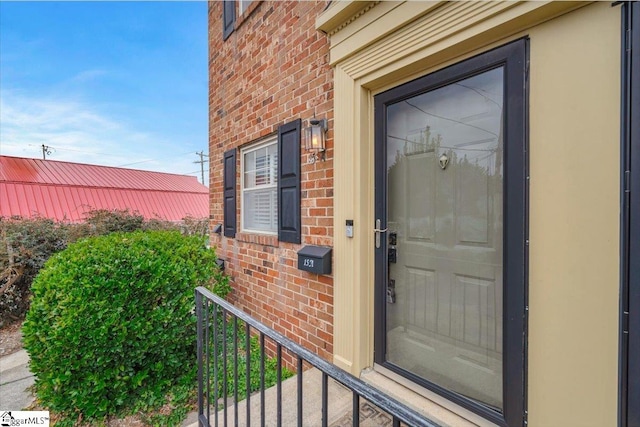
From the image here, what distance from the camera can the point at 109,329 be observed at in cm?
215

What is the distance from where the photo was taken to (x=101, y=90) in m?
11.5

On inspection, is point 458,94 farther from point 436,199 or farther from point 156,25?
point 156,25

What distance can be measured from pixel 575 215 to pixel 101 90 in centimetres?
1489

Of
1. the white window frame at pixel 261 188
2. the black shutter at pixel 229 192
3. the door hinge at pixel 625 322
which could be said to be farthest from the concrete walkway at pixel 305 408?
the black shutter at pixel 229 192

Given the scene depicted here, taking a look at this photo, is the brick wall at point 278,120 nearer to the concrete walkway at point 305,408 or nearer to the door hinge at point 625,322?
the concrete walkway at point 305,408

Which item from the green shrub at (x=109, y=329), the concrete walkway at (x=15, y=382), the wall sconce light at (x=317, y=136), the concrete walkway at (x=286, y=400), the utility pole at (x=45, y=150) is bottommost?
the concrete walkway at (x=15, y=382)

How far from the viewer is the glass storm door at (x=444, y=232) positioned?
158 centimetres

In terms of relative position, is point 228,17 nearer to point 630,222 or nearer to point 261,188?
point 261,188

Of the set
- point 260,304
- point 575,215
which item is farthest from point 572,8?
point 260,304

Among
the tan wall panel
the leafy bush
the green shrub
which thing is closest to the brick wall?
the green shrub

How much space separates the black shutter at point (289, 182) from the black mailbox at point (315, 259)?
8.4 inches

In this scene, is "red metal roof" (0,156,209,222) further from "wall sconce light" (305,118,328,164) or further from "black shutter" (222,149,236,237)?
"wall sconce light" (305,118,328,164)

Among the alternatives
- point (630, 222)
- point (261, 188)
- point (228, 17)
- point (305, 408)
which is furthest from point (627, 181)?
point (228, 17)

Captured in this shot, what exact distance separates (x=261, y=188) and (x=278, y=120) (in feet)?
2.84
